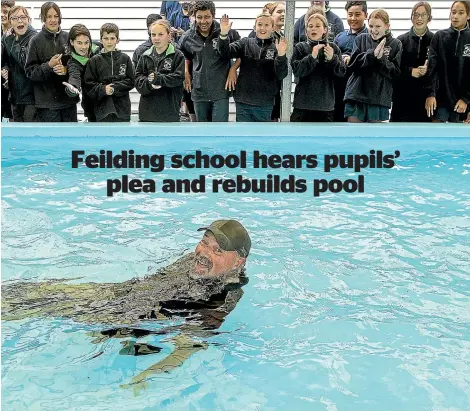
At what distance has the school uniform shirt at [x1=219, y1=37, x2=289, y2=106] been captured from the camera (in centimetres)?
848

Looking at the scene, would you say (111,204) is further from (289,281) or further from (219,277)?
(219,277)

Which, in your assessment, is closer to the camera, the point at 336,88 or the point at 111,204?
the point at 111,204

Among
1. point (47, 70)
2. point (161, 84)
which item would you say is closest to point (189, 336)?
point (161, 84)

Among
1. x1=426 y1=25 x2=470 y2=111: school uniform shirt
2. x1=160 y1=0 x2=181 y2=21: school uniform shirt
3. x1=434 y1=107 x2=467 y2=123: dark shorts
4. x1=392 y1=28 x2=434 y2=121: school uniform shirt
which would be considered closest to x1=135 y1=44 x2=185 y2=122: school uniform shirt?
x1=160 y1=0 x2=181 y2=21: school uniform shirt

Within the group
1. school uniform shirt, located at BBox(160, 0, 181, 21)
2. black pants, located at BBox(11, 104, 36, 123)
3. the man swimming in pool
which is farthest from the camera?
school uniform shirt, located at BBox(160, 0, 181, 21)

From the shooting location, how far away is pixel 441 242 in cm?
545

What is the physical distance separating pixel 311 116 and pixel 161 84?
5.84 feet

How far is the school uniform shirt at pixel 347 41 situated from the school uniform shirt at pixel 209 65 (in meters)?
1.25

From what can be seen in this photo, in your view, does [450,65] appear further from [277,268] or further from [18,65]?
[18,65]

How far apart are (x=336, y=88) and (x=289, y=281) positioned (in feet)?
15.5

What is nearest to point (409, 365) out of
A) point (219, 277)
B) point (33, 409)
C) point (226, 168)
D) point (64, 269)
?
point (219, 277)

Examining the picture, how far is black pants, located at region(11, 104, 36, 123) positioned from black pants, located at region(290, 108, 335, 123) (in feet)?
9.86

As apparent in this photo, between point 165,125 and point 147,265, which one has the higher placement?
point 165,125

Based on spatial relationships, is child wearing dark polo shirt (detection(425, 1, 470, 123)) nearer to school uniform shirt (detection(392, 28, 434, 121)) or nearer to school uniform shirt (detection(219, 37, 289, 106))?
school uniform shirt (detection(392, 28, 434, 121))
